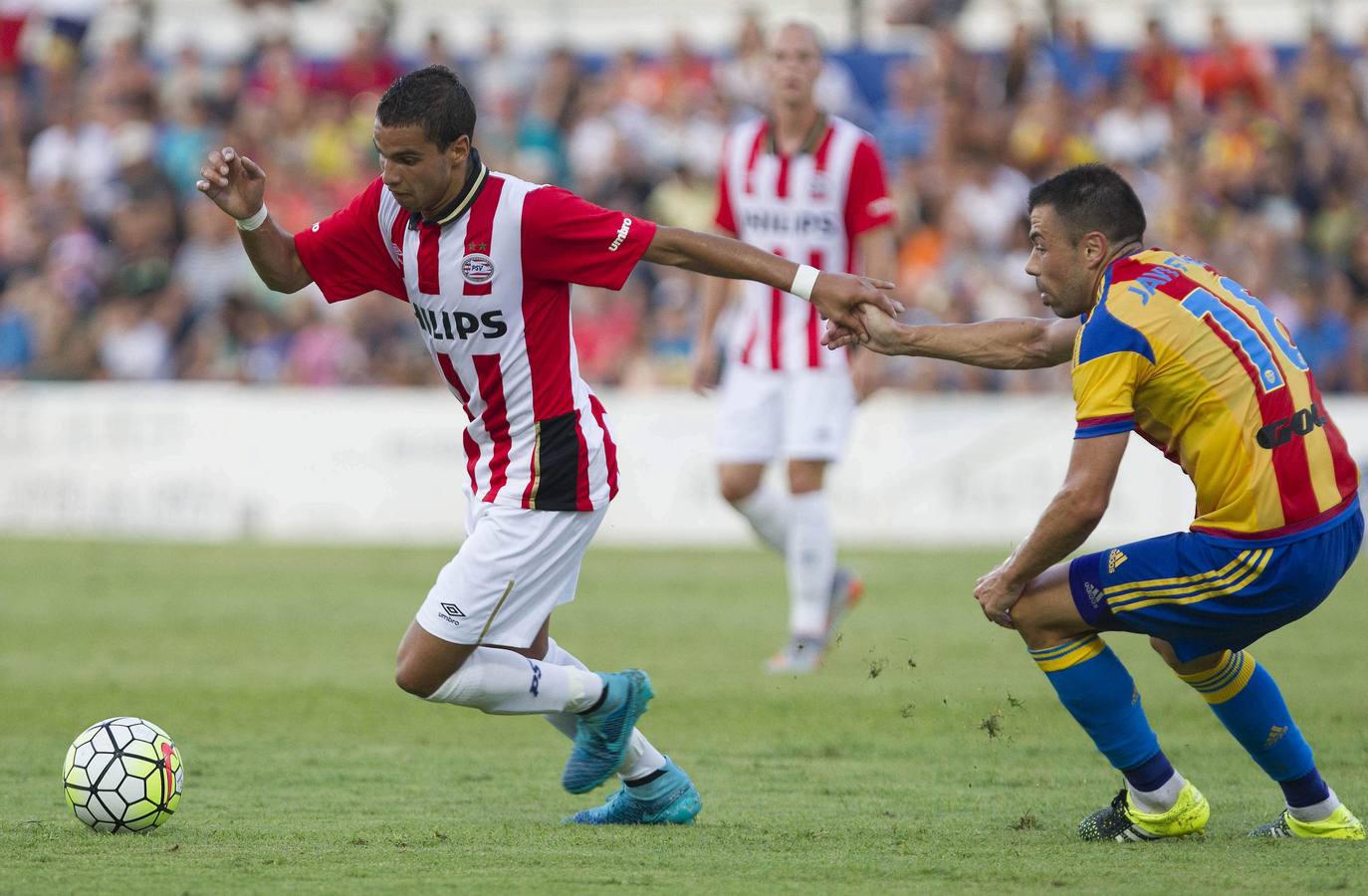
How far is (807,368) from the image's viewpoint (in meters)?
9.66

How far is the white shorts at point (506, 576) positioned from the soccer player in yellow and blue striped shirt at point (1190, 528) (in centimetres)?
138

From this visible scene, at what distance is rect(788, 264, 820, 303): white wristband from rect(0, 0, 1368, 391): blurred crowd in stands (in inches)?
435

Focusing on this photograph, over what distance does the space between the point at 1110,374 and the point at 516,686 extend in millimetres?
2114

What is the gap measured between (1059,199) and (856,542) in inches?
421

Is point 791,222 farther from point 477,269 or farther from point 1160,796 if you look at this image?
point 1160,796

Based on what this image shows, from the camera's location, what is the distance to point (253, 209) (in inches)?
232

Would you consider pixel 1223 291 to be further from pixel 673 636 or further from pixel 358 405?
pixel 358 405

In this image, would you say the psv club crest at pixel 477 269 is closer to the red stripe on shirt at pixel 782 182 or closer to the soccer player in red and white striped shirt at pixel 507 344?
the soccer player in red and white striped shirt at pixel 507 344

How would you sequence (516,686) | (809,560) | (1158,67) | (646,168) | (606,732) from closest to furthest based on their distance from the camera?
(516,686), (606,732), (809,560), (1158,67), (646,168)

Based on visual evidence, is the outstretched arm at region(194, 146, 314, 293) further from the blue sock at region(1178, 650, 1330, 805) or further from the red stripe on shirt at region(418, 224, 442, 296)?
the blue sock at region(1178, 650, 1330, 805)

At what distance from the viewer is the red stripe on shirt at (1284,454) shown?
5.14 meters

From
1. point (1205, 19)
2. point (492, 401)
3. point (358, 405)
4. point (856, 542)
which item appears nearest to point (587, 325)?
point (358, 405)

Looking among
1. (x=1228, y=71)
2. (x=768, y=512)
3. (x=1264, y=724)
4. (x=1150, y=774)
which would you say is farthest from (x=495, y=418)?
(x=1228, y=71)

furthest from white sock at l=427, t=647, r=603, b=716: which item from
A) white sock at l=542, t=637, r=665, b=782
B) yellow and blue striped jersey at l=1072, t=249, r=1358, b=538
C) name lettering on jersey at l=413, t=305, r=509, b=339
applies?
yellow and blue striped jersey at l=1072, t=249, r=1358, b=538
